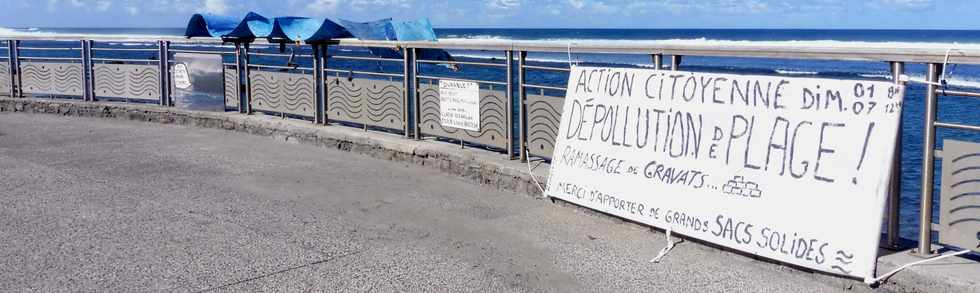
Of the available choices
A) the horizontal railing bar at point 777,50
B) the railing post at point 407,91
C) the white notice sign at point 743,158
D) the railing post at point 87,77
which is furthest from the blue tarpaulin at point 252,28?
the white notice sign at point 743,158

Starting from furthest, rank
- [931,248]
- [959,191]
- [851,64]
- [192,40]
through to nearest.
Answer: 1. [851,64]
2. [192,40]
3. [931,248]
4. [959,191]

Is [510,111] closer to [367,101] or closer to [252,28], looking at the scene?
[367,101]

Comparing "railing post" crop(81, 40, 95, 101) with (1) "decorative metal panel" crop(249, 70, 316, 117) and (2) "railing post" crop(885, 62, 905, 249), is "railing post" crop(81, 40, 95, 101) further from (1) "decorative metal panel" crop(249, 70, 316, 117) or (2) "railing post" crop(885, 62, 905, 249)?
(2) "railing post" crop(885, 62, 905, 249)

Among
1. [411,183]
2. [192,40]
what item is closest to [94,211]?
[411,183]

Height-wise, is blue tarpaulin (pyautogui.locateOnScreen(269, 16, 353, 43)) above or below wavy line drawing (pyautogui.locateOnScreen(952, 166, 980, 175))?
above

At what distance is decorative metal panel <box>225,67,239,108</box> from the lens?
47.5 ft

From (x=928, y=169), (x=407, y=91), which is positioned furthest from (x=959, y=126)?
(x=407, y=91)

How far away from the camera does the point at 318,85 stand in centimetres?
1274

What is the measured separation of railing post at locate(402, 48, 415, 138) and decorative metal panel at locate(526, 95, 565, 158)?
2.21 m

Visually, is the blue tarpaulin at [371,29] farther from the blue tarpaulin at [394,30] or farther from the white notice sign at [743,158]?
the white notice sign at [743,158]

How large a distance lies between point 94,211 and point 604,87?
4.05 meters

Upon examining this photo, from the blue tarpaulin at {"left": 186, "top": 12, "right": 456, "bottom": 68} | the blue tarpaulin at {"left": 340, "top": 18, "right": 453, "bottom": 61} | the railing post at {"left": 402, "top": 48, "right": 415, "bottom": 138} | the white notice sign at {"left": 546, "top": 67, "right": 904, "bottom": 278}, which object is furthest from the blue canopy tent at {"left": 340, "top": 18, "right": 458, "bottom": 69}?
the white notice sign at {"left": 546, "top": 67, "right": 904, "bottom": 278}

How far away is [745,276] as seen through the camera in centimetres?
599

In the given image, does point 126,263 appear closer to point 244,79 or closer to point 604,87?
point 604,87
